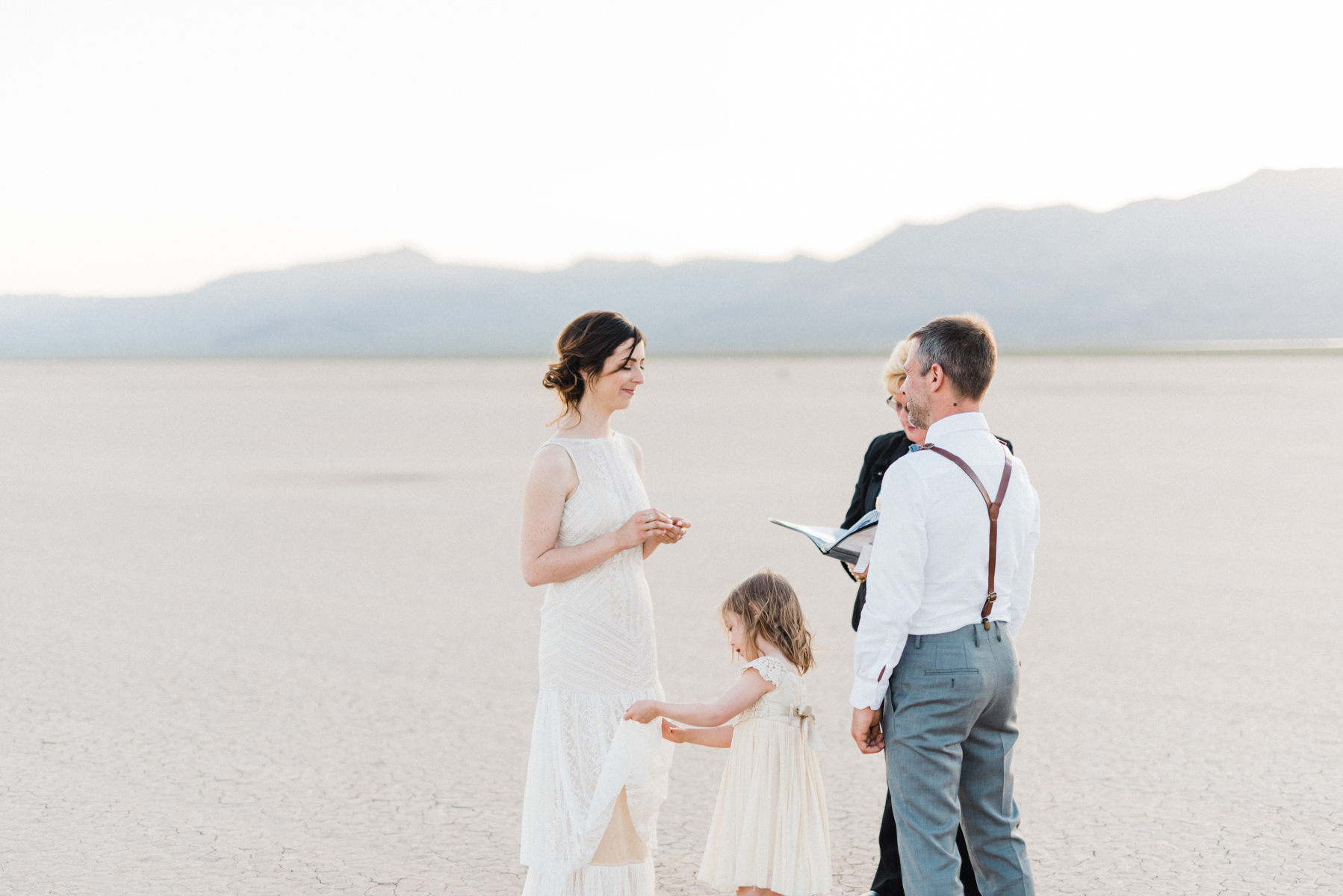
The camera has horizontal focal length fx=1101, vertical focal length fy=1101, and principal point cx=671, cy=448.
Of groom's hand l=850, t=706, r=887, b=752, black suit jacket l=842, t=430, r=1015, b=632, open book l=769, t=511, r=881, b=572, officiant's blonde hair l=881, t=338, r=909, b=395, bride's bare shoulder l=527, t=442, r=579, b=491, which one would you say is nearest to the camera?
groom's hand l=850, t=706, r=887, b=752

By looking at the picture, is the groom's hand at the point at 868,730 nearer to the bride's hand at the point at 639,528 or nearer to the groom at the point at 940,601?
the groom at the point at 940,601

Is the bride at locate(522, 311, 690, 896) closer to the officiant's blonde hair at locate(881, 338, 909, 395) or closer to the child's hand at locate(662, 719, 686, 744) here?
the child's hand at locate(662, 719, 686, 744)

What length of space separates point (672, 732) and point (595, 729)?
0.23m

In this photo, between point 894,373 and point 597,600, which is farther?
point 894,373

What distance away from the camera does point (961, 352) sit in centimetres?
278

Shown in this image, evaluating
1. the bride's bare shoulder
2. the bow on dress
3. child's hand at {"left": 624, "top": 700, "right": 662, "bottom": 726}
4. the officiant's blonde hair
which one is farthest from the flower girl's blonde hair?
the officiant's blonde hair

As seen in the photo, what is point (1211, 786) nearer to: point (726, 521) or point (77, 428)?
point (726, 521)

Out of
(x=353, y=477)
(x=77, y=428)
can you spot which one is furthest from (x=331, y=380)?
(x=353, y=477)

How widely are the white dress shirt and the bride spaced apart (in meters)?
0.75

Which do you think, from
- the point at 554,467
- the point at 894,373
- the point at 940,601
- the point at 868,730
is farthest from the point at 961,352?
the point at 554,467

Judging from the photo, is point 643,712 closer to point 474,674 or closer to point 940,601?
point 940,601

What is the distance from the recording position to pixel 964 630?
2742 mm

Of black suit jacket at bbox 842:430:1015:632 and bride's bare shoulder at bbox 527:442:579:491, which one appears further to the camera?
black suit jacket at bbox 842:430:1015:632

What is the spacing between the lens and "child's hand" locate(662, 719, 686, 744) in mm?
3291
